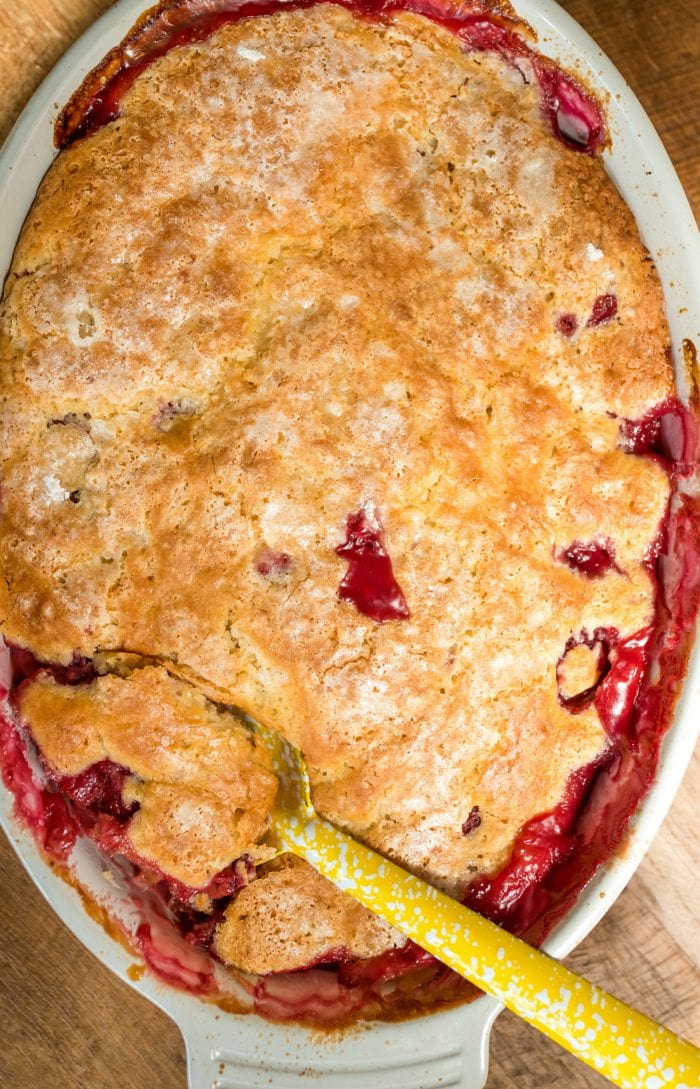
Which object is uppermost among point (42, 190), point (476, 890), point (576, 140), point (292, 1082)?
point (42, 190)

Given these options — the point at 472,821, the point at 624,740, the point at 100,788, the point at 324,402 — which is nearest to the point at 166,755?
the point at 100,788

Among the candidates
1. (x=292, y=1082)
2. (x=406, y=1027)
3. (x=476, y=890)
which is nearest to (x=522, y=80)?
(x=476, y=890)

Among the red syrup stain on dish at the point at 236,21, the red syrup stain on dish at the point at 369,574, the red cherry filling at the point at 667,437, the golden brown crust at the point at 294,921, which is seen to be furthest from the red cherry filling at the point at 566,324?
the golden brown crust at the point at 294,921

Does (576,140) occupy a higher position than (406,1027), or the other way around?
(576,140)

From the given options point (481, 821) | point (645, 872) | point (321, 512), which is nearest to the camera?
point (321, 512)

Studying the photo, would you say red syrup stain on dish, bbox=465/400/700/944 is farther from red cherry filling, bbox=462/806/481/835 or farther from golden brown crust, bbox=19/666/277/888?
golden brown crust, bbox=19/666/277/888

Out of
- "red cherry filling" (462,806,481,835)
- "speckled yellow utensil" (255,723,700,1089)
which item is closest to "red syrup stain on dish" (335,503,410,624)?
"speckled yellow utensil" (255,723,700,1089)

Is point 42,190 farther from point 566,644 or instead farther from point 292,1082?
point 292,1082
